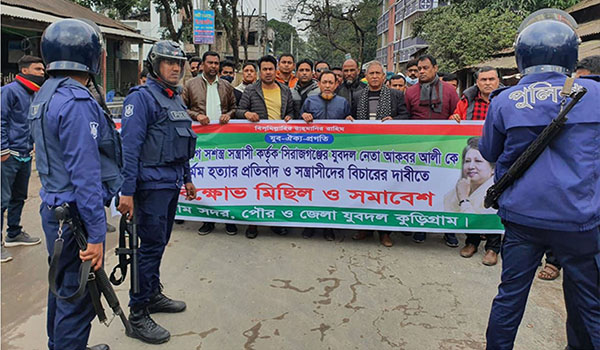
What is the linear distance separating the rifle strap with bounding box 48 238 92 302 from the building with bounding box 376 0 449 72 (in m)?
30.8

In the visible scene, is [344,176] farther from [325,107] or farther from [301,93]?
[301,93]

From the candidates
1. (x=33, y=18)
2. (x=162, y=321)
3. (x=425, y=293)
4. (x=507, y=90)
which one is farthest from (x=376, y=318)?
(x=33, y=18)

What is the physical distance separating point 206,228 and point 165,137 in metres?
2.28

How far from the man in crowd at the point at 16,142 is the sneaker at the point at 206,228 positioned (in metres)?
1.70

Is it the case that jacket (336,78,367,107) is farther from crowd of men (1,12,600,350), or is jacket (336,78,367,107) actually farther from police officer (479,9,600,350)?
police officer (479,9,600,350)

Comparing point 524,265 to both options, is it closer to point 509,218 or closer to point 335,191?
point 509,218

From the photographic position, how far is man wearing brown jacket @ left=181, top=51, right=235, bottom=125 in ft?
16.1

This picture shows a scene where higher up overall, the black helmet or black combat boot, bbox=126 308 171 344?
the black helmet

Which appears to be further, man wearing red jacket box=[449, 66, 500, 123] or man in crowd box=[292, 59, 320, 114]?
man in crowd box=[292, 59, 320, 114]

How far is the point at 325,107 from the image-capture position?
4.84 m

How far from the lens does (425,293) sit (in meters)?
3.56

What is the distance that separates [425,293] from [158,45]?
2.80m

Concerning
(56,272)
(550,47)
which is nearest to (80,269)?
(56,272)

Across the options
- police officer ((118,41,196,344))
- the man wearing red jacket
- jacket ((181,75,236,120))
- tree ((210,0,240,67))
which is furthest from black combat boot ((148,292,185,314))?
tree ((210,0,240,67))
